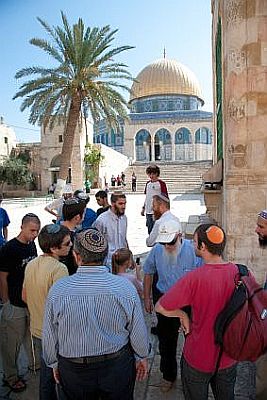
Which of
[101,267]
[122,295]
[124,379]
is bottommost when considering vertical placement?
[124,379]

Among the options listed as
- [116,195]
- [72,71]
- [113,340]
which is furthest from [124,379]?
[72,71]

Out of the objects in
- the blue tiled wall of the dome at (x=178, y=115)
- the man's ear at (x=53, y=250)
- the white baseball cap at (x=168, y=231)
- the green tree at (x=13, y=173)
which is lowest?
the man's ear at (x=53, y=250)

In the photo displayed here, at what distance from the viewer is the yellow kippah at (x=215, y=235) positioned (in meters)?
2.00

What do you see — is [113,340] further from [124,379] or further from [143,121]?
[143,121]

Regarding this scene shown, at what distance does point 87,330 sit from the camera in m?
1.83

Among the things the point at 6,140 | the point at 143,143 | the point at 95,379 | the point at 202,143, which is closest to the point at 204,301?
the point at 95,379

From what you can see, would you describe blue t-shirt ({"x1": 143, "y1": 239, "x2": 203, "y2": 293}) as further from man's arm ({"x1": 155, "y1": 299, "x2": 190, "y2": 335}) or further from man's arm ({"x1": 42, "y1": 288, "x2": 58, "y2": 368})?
man's arm ({"x1": 42, "y1": 288, "x2": 58, "y2": 368})

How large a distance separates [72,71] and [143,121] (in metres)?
32.1

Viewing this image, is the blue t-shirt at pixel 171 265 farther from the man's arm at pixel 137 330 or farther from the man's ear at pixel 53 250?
the man's arm at pixel 137 330

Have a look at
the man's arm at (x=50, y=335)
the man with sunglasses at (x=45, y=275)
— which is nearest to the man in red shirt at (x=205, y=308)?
the man's arm at (x=50, y=335)

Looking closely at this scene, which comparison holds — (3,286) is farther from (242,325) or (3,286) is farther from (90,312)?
(242,325)

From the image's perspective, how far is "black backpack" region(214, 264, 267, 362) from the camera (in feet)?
6.23

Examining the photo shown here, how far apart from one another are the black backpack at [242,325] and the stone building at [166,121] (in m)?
48.7

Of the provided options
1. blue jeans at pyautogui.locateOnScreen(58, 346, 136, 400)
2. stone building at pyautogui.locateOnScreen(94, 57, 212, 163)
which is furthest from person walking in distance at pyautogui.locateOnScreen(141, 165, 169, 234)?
stone building at pyautogui.locateOnScreen(94, 57, 212, 163)
